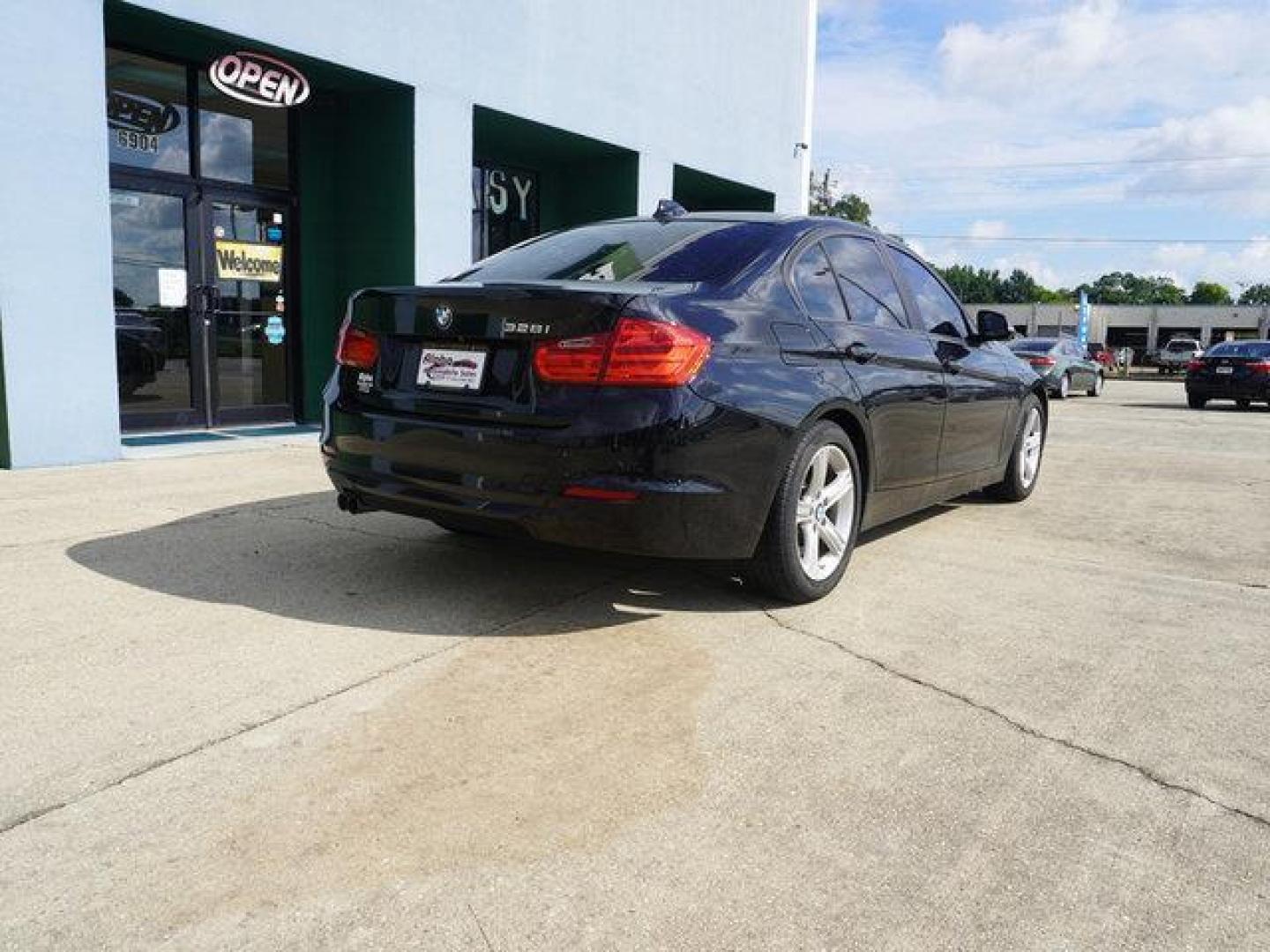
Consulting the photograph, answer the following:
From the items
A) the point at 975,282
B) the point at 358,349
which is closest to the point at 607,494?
the point at 358,349

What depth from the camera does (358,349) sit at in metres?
3.89

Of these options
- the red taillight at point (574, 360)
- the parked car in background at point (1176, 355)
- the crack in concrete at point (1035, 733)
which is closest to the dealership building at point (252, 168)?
the red taillight at point (574, 360)

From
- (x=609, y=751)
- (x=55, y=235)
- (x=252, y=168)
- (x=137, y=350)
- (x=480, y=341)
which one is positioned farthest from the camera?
(x=252, y=168)

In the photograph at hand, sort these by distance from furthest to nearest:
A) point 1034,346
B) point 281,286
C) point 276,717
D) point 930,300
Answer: point 1034,346, point 281,286, point 930,300, point 276,717

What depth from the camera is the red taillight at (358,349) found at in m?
3.82

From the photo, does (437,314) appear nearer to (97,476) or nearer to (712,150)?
(97,476)

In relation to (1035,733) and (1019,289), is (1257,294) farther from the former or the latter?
(1035,733)

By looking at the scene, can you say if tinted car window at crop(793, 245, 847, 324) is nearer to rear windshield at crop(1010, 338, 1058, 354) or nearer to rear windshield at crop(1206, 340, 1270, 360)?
rear windshield at crop(1010, 338, 1058, 354)

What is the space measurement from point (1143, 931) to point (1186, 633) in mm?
2189

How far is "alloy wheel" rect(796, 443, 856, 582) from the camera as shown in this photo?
12.7 feet

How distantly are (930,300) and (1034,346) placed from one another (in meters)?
16.8

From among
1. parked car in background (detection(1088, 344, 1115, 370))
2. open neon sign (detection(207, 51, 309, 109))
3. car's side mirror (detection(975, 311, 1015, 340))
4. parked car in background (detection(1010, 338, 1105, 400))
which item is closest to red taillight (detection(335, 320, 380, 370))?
car's side mirror (detection(975, 311, 1015, 340))

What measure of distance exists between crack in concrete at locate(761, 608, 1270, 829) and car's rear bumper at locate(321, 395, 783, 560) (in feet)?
1.55

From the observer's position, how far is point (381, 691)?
291cm
